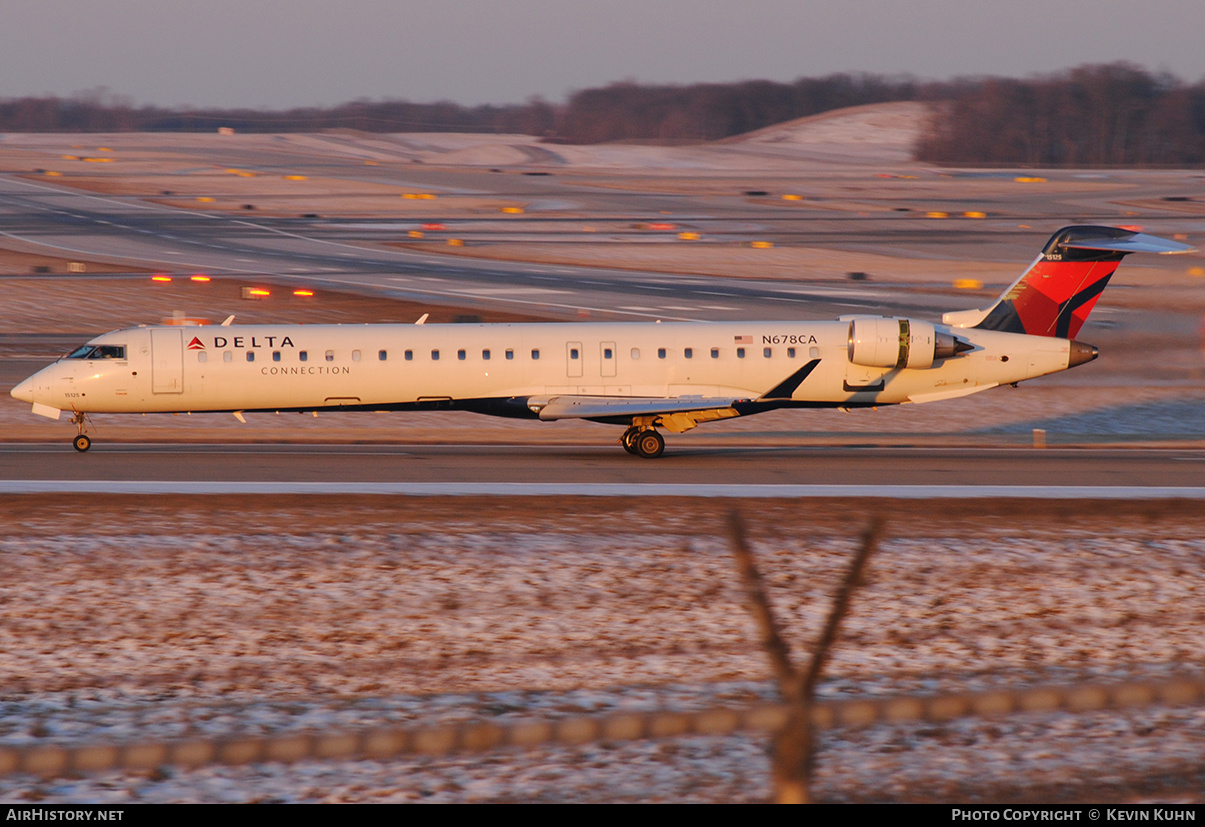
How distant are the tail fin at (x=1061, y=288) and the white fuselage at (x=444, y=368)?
2196 millimetres

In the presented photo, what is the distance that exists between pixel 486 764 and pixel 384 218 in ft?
268

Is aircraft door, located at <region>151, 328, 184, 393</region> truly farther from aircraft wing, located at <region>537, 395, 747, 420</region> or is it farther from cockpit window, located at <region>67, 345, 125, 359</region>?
aircraft wing, located at <region>537, 395, 747, 420</region>

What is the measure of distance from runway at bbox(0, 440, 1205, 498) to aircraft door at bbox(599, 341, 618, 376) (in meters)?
1.96

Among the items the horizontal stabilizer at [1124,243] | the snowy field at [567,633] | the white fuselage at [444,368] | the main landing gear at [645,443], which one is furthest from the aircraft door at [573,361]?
the horizontal stabilizer at [1124,243]

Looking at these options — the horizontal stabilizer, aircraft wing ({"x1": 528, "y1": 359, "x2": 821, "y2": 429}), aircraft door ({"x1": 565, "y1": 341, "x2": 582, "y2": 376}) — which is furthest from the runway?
the horizontal stabilizer

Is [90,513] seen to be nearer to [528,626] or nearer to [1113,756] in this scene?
[528,626]

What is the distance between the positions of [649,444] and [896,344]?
19.0 feet

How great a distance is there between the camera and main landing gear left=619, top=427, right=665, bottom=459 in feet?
94.6

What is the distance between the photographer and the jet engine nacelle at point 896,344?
2816 centimetres

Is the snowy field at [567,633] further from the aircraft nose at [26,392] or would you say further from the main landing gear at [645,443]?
the aircraft nose at [26,392]

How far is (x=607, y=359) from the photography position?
28531 mm

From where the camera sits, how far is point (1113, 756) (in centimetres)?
1245

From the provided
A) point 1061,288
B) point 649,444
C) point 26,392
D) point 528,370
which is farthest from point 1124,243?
point 26,392
